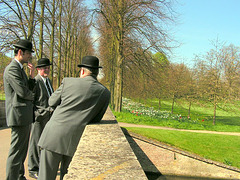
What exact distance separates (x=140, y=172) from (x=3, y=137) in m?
7.30

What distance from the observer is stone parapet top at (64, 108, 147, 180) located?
160 centimetres

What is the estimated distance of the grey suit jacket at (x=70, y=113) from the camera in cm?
257

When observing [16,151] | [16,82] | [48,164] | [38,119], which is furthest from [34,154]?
[48,164]

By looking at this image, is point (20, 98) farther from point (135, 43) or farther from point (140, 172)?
point (135, 43)

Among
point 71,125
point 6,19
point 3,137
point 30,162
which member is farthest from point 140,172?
point 6,19

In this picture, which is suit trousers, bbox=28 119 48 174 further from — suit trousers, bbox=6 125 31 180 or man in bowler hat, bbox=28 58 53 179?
suit trousers, bbox=6 125 31 180

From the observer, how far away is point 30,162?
419 cm

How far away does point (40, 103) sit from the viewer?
4320 millimetres

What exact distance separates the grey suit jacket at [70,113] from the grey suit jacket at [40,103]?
1602mm

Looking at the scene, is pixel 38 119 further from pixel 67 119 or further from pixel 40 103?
pixel 67 119

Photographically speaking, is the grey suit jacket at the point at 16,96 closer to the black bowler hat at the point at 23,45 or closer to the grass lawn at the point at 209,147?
the black bowler hat at the point at 23,45

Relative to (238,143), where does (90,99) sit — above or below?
above


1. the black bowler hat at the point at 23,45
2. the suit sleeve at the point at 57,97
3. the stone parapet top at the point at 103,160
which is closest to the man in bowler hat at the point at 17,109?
the black bowler hat at the point at 23,45

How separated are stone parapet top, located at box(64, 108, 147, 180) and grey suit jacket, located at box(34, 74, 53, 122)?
1.83m
